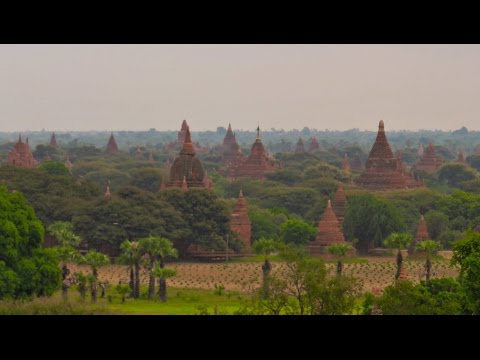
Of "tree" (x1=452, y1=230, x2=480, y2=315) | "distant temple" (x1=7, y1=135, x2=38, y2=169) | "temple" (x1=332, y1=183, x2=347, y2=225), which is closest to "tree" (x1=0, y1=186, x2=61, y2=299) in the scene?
"tree" (x1=452, y1=230, x2=480, y2=315)

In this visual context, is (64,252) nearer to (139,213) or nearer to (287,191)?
(139,213)

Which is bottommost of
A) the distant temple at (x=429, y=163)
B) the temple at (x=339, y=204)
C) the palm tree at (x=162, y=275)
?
the palm tree at (x=162, y=275)

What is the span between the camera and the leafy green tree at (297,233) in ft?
174

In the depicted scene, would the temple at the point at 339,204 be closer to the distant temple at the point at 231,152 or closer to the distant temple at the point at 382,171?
the distant temple at the point at 382,171

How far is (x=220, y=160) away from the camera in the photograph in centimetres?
12250

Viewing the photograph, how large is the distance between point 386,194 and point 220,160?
55533 millimetres

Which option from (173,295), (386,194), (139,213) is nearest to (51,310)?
(173,295)

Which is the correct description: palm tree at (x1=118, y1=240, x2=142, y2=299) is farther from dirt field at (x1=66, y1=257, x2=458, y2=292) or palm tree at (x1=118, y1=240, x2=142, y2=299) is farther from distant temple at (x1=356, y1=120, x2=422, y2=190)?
distant temple at (x1=356, y1=120, x2=422, y2=190)

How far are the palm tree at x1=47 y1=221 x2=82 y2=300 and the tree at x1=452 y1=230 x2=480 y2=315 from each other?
1085 cm

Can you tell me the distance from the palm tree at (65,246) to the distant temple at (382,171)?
98.0 feet

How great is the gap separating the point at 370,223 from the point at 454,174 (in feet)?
150

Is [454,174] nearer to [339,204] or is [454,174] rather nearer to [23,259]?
[339,204]

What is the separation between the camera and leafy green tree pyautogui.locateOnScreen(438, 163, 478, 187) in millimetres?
97938

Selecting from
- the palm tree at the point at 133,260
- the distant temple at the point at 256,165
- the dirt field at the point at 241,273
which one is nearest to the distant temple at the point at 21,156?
the distant temple at the point at 256,165
